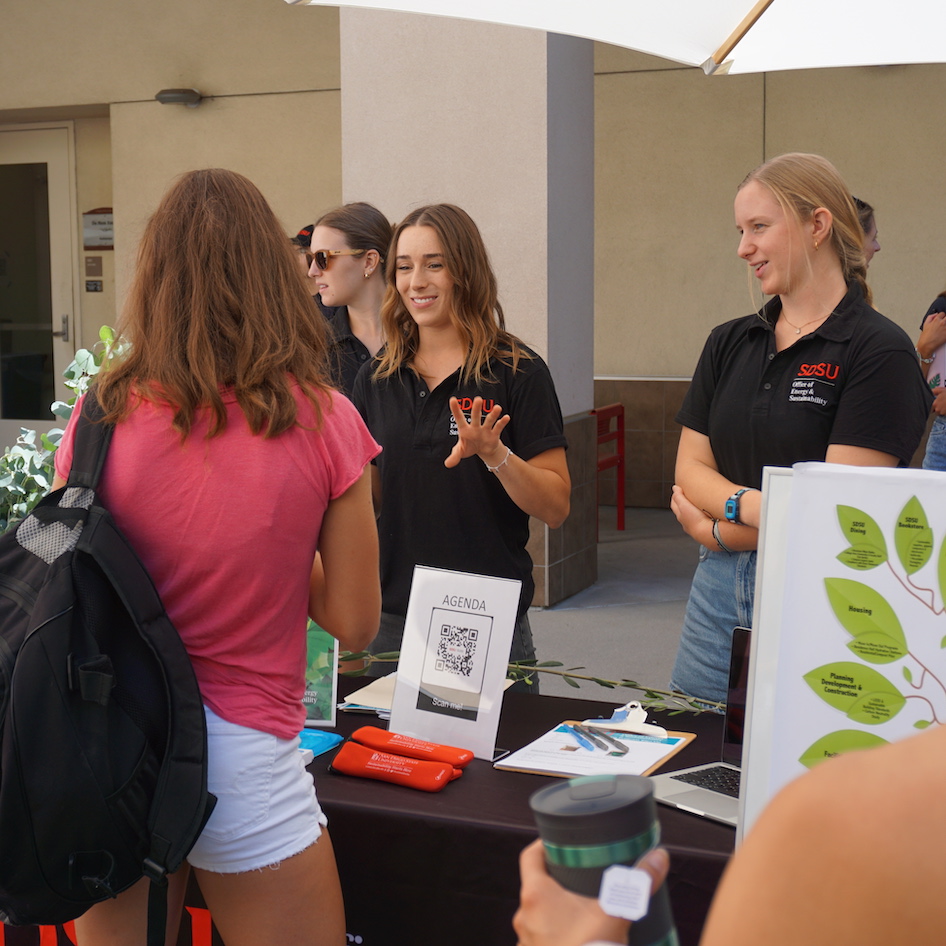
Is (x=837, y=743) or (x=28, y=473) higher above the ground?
(x=28, y=473)

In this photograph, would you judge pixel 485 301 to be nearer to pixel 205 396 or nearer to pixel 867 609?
pixel 205 396

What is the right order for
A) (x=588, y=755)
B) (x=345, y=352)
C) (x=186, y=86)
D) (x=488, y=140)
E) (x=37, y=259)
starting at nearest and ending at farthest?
(x=588, y=755), (x=345, y=352), (x=488, y=140), (x=186, y=86), (x=37, y=259)

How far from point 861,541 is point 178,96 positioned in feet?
27.1

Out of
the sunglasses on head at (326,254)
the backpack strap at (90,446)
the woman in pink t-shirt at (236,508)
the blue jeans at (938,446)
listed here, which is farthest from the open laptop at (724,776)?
the blue jeans at (938,446)

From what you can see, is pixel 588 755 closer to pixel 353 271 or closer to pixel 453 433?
pixel 453 433

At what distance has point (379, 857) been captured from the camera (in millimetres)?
1443

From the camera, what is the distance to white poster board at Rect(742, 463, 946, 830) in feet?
3.28

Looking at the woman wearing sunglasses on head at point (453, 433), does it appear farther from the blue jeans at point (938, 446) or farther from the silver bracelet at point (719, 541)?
the blue jeans at point (938, 446)

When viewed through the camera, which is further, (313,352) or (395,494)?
(395,494)

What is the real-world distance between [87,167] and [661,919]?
→ 30.7 ft

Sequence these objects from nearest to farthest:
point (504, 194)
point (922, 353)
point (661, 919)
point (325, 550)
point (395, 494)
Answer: point (661, 919) < point (325, 550) < point (395, 494) < point (504, 194) < point (922, 353)

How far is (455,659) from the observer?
1616 millimetres

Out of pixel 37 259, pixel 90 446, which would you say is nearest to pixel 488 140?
pixel 90 446

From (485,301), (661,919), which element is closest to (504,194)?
(485,301)
